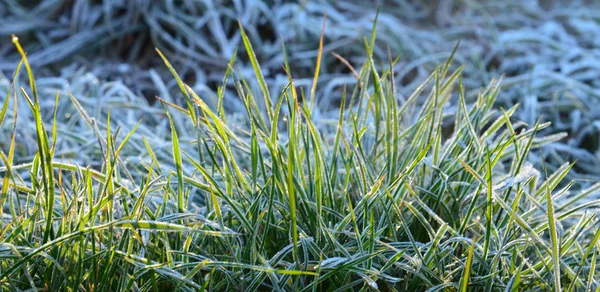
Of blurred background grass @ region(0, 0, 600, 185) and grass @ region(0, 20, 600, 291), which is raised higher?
grass @ region(0, 20, 600, 291)

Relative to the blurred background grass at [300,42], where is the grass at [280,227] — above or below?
above

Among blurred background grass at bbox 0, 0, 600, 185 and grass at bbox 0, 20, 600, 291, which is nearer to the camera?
grass at bbox 0, 20, 600, 291

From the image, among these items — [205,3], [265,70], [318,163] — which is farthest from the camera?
[205,3]

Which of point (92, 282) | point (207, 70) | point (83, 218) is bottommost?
point (207, 70)

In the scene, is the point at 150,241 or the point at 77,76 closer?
the point at 150,241

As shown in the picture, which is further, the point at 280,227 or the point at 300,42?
the point at 300,42

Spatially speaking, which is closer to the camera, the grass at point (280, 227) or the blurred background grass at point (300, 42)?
Result: the grass at point (280, 227)

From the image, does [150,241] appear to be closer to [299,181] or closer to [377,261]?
[299,181]

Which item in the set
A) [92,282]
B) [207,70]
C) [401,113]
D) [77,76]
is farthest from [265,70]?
[92,282]
